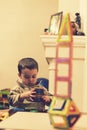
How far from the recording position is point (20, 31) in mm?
4004

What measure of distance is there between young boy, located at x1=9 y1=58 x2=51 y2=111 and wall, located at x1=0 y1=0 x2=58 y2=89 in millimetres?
2118

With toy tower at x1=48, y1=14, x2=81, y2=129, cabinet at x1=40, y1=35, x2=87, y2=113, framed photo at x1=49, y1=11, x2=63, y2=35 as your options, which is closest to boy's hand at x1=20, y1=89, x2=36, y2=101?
cabinet at x1=40, y1=35, x2=87, y2=113

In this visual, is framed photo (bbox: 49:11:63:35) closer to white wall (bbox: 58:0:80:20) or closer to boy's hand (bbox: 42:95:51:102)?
white wall (bbox: 58:0:80:20)

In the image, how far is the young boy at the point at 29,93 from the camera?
5.50 ft

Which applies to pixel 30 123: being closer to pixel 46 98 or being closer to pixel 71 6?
pixel 46 98

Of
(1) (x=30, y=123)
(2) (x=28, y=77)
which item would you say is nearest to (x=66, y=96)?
(1) (x=30, y=123)

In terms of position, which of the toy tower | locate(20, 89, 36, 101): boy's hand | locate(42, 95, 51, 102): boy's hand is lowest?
locate(42, 95, 51, 102): boy's hand

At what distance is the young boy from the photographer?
5.50ft

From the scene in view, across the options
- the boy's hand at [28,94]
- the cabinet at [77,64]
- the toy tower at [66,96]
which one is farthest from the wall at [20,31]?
the toy tower at [66,96]

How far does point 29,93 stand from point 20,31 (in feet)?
7.94

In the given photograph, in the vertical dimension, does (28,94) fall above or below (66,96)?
below

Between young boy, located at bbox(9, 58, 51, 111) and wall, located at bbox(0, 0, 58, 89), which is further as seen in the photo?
wall, located at bbox(0, 0, 58, 89)

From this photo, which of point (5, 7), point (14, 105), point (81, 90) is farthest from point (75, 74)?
point (5, 7)

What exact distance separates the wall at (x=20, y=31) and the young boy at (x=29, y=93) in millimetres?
2118
